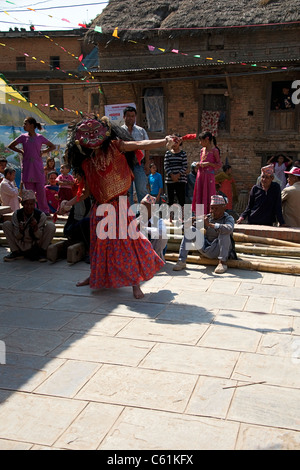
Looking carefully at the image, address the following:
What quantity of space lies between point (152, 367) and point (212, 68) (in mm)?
14552

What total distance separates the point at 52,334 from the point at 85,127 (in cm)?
215

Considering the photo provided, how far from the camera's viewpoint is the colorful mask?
5203mm

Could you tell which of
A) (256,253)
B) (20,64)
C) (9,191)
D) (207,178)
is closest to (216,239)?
(256,253)

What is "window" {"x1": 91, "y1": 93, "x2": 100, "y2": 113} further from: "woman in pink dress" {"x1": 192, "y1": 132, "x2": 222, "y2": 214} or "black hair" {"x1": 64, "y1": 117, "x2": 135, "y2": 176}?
"black hair" {"x1": 64, "y1": 117, "x2": 135, "y2": 176}

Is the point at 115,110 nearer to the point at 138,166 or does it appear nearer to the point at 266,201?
the point at 266,201

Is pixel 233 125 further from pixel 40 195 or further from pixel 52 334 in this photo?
pixel 52 334

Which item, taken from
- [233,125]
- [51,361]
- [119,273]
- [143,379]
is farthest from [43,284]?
[233,125]

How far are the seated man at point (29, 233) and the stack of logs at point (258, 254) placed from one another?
176cm

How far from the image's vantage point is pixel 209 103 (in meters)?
18.0

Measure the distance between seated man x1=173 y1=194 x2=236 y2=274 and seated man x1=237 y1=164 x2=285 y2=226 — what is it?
1253mm

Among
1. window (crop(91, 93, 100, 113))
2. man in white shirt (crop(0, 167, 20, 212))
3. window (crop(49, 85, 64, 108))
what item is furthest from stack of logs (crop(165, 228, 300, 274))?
window (crop(49, 85, 64, 108))

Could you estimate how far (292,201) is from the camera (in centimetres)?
797

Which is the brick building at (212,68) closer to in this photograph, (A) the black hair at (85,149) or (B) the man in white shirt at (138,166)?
(B) the man in white shirt at (138,166)

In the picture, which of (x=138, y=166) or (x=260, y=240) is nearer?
(x=138, y=166)
